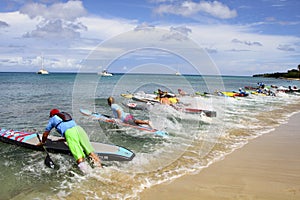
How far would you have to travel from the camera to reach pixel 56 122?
24.7 feet

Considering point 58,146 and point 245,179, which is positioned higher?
point 58,146

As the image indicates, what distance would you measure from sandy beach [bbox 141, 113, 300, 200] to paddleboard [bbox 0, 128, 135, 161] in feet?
7.00

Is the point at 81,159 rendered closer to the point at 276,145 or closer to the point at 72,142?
the point at 72,142

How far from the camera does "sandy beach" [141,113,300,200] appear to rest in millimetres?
5711

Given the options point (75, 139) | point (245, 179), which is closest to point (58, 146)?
point (75, 139)

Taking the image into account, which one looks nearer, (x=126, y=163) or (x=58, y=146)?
(x=126, y=163)

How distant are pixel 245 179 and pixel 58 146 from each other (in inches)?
231

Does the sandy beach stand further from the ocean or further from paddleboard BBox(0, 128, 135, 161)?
paddleboard BBox(0, 128, 135, 161)

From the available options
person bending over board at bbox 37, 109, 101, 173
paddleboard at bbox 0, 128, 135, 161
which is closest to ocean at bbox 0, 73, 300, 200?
paddleboard at bbox 0, 128, 135, 161

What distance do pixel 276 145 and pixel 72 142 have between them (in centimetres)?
744

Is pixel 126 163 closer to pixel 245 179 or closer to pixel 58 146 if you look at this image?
pixel 58 146

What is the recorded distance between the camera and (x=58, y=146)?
8.52m

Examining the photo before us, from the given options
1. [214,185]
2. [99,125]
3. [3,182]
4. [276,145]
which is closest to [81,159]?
[3,182]

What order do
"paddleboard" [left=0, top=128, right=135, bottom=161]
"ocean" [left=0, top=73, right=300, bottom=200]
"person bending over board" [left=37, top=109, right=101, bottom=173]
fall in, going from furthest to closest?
1. "paddleboard" [left=0, top=128, right=135, bottom=161]
2. "person bending over board" [left=37, top=109, right=101, bottom=173]
3. "ocean" [left=0, top=73, right=300, bottom=200]
